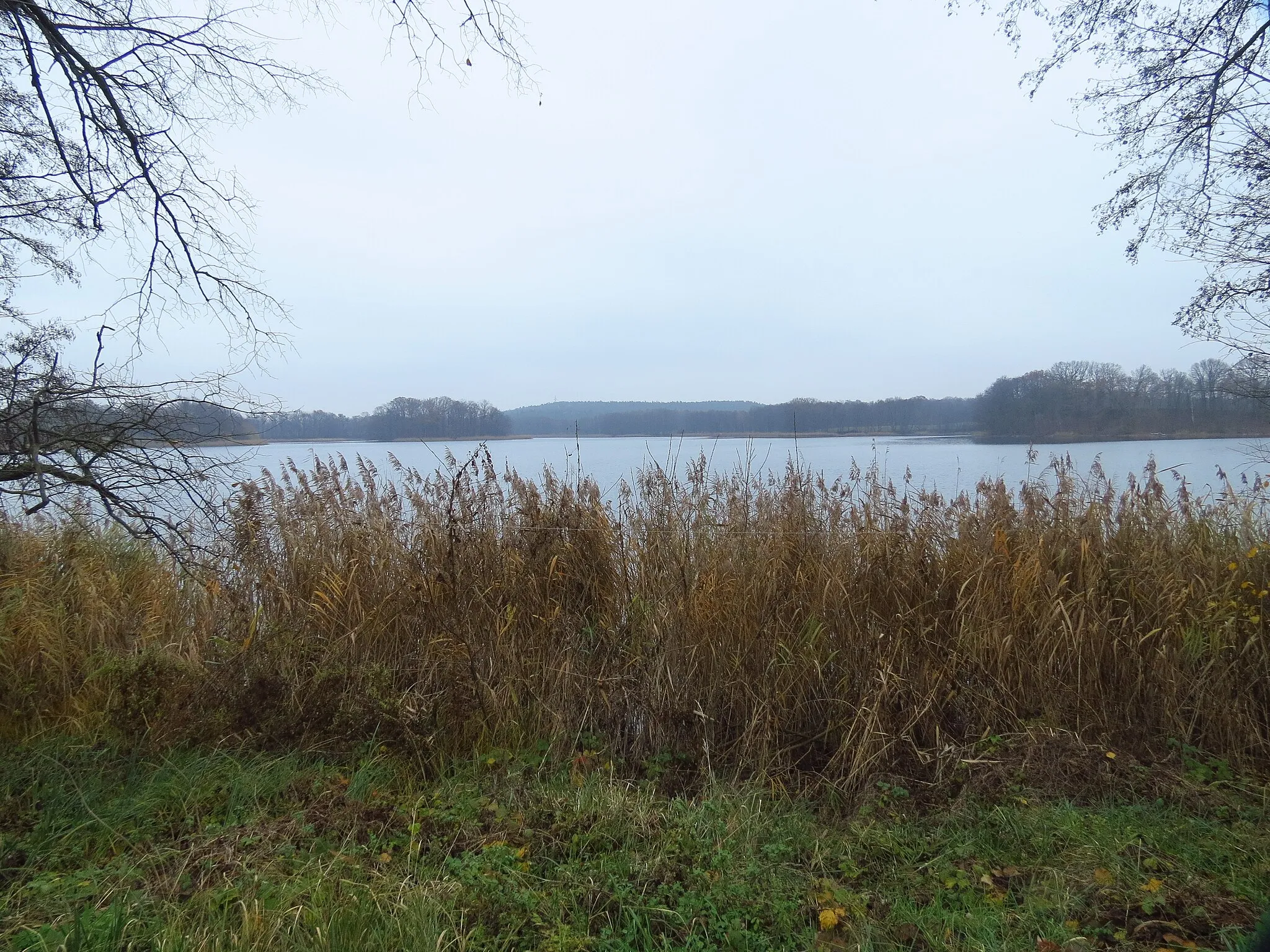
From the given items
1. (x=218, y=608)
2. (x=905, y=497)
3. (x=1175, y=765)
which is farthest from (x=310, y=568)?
(x=1175, y=765)

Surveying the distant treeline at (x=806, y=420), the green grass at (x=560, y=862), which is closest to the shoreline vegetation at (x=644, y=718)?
the green grass at (x=560, y=862)

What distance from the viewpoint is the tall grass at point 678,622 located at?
4.01 metres

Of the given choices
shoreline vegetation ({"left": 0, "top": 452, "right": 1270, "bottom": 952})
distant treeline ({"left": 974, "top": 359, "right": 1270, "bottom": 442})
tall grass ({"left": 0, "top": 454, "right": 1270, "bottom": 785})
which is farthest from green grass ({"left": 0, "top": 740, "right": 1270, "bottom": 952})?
distant treeline ({"left": 974, "top": 359, "right": 1270, "bottom": 442})

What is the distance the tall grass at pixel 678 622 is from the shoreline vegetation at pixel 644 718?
26 millimetres

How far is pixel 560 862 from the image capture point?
288cm

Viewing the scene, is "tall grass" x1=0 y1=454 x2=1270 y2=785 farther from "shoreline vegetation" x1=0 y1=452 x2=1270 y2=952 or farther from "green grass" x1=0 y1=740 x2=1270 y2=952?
"green grass" x1=0 y1=740 x2=1270 y2=952

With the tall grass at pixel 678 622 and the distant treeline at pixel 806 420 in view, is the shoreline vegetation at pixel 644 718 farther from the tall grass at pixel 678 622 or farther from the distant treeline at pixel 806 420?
the distant treeline at pixel 806 420

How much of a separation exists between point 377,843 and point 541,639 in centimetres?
196

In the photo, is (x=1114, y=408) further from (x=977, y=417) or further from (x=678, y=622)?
(x=678, y=622)

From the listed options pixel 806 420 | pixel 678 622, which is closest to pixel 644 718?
pixel 678 622

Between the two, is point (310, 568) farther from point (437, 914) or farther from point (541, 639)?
point (437, 914)

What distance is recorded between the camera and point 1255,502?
506 cm

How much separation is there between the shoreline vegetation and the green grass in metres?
0.02

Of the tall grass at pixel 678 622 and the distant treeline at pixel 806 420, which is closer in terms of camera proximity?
the tall grass at pixel 678 622
